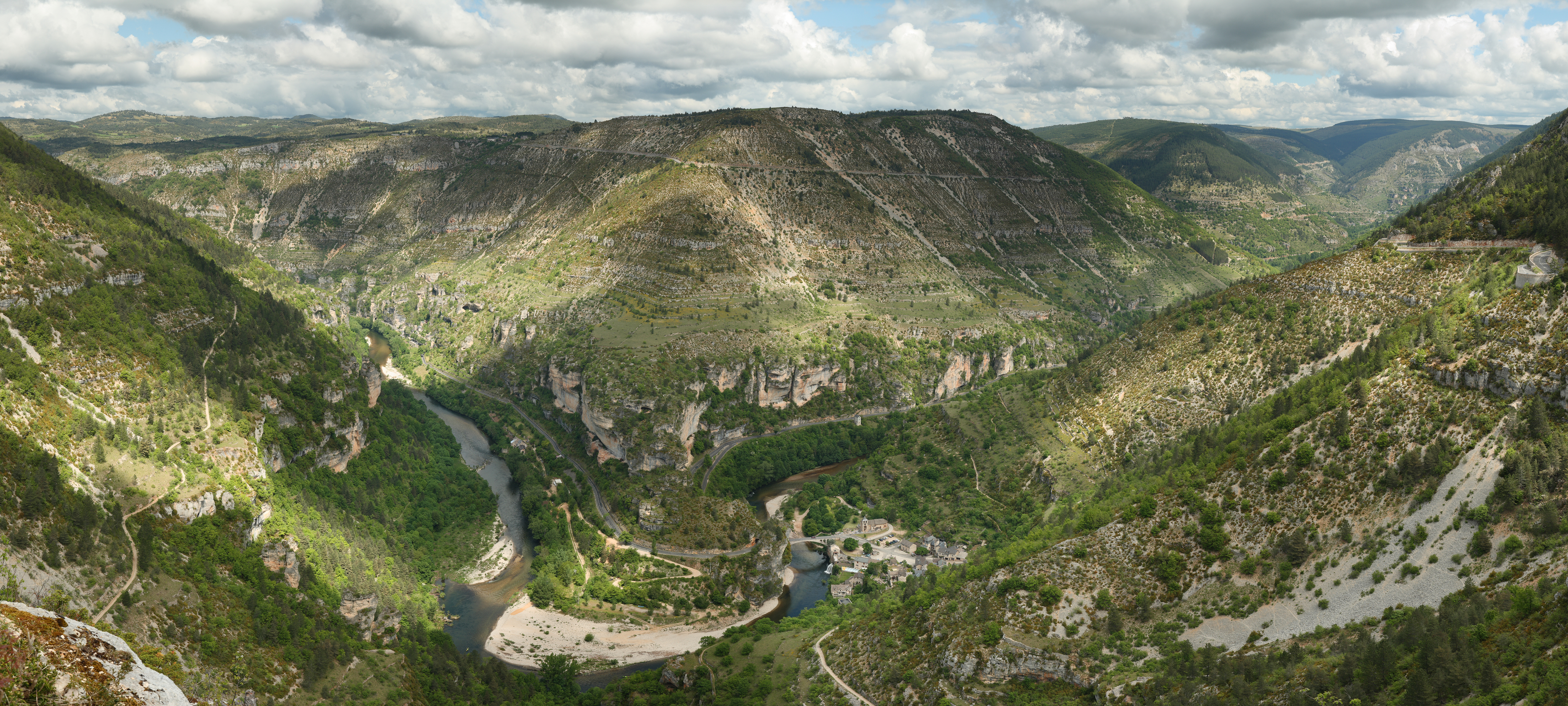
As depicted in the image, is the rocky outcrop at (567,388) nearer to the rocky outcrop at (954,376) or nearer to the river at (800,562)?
the river at (800,562)

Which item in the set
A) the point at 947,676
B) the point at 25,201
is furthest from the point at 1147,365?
the point at 25,201

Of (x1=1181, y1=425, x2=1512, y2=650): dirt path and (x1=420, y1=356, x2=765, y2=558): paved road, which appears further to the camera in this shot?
(x1=420, y1=356, x2=765, y2=558): paved road

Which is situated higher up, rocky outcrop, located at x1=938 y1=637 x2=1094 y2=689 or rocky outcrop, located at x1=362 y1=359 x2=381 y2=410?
rocky outcrop, located at x1=362 y1=359 x2=381 y2=410

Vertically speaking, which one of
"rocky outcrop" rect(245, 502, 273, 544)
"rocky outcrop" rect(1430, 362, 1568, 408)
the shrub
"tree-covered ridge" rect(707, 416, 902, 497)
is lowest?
"tree-covered ridge" rect(707, 416, 902, 497)

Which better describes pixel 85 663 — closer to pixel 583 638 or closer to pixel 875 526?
pixel 583 638

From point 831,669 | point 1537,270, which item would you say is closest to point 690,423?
point 831,669

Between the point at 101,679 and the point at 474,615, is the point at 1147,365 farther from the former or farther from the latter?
the point at 101,679

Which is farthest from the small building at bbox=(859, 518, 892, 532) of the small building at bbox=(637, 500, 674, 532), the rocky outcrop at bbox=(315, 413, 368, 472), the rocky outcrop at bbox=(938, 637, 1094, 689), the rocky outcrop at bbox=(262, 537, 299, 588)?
the rocky outcrop at bbox=(262, 537, 299, 588)

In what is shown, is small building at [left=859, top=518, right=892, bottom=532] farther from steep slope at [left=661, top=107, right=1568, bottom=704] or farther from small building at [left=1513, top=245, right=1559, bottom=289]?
small building at [left=1513, top=245, right=1559, bottom=289]


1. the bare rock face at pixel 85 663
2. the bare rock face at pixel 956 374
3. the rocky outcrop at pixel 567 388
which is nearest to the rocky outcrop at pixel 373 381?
the rocky outcrop at pixel 567 388
